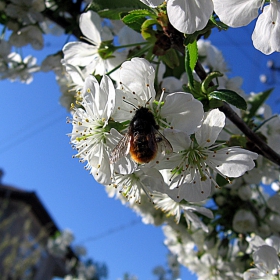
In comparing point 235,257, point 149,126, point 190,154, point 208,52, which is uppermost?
point 149,126

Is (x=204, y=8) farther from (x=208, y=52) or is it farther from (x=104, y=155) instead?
(x=208, y=52)

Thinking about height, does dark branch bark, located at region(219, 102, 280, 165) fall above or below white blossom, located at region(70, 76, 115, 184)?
below

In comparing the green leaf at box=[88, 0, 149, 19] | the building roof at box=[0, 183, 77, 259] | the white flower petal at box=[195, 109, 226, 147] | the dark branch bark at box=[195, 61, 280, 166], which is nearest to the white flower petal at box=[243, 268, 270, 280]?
the dark branch bark at box=[195, 61, 280, 166]

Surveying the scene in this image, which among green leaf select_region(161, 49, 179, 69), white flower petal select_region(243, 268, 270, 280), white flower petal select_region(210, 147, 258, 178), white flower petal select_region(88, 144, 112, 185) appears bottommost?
white flower petal select_region(243, 268, 270, 280)

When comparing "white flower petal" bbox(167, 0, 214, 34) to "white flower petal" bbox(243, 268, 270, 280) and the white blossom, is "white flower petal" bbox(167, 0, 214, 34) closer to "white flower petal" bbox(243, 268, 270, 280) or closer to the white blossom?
the white blossom

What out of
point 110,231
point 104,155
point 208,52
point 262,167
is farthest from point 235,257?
point 110,231

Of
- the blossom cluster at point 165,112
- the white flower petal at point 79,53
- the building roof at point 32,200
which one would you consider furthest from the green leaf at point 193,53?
the building roof at point 32,200

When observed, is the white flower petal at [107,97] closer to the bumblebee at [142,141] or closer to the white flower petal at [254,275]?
the bumblebee at [142,141]
